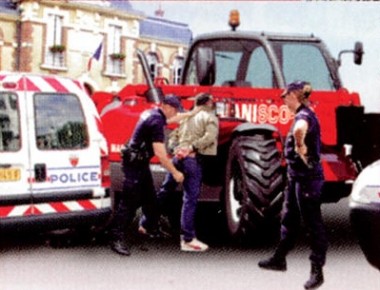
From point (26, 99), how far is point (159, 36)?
36.3 feet

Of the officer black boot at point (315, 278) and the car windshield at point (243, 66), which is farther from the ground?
the car windshield at point (243, 66)

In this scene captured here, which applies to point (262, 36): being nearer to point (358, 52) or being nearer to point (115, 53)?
point (358, 52)

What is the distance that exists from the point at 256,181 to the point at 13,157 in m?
2.11

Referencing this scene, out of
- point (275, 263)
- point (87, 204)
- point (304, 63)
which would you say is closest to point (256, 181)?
point (275, 263)

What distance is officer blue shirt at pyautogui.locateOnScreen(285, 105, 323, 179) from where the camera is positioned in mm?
6637

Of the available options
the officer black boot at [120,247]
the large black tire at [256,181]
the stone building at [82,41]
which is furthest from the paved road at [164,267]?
the stone building at [82,41]

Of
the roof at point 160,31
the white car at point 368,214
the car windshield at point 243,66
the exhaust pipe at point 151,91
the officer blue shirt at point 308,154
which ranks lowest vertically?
the white car at point 368,214

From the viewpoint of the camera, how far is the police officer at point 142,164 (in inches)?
306

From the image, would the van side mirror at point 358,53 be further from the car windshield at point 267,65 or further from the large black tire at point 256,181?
the large black tire at point 256,181

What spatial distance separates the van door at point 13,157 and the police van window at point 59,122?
0.15 meters

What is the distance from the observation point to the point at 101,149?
26.1 ft

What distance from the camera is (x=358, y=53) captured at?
904 centimetres

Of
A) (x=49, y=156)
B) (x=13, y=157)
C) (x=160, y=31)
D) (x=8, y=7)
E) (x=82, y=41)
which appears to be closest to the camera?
(x=13, y=157)

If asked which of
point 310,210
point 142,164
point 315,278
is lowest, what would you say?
point 315,278
